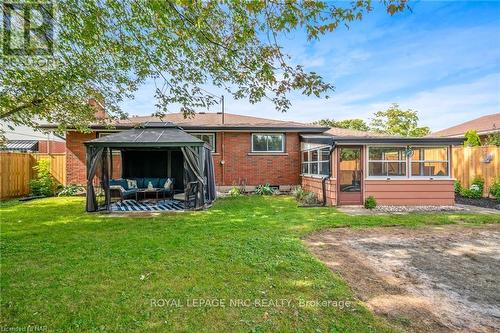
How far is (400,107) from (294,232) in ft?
95.9

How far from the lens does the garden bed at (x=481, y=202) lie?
34.3 ft

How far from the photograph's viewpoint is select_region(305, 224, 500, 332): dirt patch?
3053mm

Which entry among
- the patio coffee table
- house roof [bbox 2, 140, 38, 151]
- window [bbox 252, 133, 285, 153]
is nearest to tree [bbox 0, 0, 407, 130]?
the patio coffee table

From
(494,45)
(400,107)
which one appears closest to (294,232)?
(494,45)

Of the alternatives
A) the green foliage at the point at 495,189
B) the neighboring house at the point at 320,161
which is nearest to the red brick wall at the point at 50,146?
the neighboring house at the point at 320,161

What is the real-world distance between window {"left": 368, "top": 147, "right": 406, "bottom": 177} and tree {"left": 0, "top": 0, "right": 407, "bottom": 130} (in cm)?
765

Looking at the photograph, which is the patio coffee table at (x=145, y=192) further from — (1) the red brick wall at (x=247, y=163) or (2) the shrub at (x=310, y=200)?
(2) the shrub at (x=310, y=200)

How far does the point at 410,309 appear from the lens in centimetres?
317

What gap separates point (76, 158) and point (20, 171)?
7.32ft

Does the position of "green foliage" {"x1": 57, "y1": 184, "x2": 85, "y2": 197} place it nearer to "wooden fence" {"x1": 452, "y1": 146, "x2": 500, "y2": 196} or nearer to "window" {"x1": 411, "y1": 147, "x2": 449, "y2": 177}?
"window" {"x1": 411, "y1": 147, "x2": 449, "y2": 177}

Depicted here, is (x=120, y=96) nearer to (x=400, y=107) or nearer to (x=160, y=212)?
(x=160, y=212)

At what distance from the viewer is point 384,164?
10.5 metres

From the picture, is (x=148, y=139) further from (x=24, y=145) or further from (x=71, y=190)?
(x=24, y=145)

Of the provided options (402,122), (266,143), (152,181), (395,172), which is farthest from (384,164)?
(402,122)
